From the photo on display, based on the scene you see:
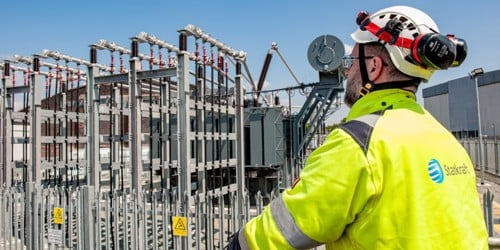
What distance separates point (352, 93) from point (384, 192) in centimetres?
47

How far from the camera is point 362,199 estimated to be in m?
1.10

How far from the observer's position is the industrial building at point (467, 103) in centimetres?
3172

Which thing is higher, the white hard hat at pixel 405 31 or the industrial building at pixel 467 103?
the industrial building at pixel 467 103

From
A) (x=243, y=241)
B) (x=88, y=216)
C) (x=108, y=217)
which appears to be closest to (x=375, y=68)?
(x=243, y=241)

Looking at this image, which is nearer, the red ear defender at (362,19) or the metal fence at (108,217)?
the red ear defender at (362,19)

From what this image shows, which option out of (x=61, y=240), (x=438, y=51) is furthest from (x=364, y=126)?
(x=61, y=240)

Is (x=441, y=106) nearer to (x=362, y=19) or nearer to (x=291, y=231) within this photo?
(x=362, y=19)

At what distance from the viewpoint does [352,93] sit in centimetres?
147

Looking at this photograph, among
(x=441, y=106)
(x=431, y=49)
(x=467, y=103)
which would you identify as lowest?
(x=431, y=49)

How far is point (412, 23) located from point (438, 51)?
0.15 meters

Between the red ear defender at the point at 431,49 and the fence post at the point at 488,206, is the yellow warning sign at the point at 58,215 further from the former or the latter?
the red ear defender at the point at 431,49

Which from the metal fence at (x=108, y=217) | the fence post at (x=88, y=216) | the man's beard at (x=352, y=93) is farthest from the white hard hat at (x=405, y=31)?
the fence post at (x=88, y=216)

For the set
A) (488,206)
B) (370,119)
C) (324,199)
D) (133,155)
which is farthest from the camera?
(133,155)

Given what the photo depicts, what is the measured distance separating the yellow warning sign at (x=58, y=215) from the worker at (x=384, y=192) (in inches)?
201
